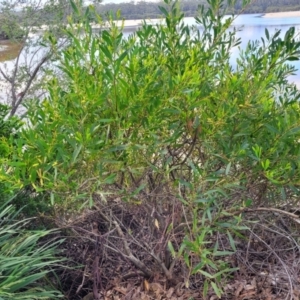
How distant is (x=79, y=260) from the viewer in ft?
8.44

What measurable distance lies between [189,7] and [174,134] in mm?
830

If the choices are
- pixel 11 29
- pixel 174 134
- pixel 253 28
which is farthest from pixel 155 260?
pixel 11 29

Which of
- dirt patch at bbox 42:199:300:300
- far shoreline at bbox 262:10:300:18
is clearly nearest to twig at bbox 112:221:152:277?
dirt patch at bbox 42:199:300:300

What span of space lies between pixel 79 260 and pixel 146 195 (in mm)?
753

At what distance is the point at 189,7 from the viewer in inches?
90.4

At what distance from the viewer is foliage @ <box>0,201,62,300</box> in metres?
2.02

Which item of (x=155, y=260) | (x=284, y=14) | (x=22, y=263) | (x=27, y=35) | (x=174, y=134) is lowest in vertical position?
(x=155, y=260)

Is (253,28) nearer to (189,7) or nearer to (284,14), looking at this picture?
(189,7)

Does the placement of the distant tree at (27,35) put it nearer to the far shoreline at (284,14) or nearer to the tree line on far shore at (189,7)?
the tree line on far shore at (189,7)

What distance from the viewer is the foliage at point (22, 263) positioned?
79.4 inches

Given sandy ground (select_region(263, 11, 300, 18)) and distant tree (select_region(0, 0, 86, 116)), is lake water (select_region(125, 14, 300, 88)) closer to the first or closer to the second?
sandy ground (select_region(263, 11, 300, 18))

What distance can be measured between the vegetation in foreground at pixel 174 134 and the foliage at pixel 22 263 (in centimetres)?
25

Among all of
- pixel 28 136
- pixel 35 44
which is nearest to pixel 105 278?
pixel 28 136

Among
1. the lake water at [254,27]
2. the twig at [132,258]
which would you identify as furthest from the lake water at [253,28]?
the twig at [132,258]
